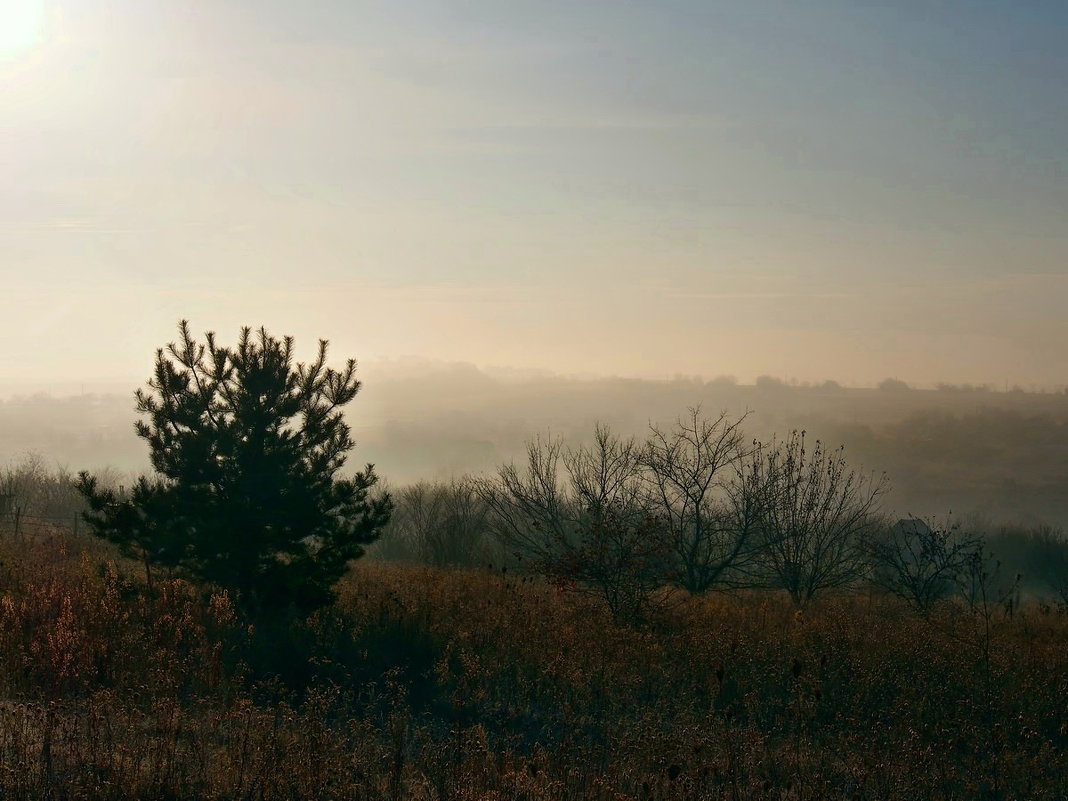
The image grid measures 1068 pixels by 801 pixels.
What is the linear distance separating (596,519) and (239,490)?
6.92 metres

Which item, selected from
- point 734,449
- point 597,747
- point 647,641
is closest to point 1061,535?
point 734,449

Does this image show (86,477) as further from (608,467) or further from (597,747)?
(608,467)

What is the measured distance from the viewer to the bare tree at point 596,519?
15.5 metres

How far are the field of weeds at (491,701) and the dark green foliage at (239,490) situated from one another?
0.55 meters

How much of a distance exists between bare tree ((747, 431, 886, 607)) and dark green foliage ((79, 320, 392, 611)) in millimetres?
11613

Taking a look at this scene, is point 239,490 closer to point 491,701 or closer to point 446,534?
point 491,701

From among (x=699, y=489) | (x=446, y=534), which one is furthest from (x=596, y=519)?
(x=446, y=534)

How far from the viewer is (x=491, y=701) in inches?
389

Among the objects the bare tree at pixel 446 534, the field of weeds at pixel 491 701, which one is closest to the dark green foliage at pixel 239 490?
the field of weeds at pixel 491 701

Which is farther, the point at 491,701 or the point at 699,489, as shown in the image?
the point at 699,489

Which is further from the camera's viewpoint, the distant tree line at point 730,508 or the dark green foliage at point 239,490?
the distant tree line at point 730,508

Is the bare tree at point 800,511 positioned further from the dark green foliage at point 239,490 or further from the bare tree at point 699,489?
the dark green foliage at point 239,490

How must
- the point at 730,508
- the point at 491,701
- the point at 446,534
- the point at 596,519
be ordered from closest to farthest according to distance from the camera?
the point at 491,701
the point at 596,519
the point at 730,508
the point at 446,534

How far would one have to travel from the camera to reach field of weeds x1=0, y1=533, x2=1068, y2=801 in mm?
6668
